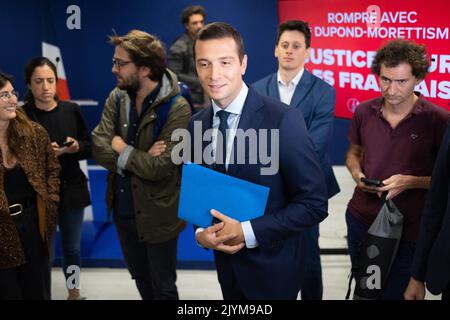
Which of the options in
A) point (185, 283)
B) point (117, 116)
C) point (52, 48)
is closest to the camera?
point (117, 116)

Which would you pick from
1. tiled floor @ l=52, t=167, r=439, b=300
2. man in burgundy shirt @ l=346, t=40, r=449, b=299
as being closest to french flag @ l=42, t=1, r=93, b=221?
tiled floor @ l=52, t=167, r=439, b=300

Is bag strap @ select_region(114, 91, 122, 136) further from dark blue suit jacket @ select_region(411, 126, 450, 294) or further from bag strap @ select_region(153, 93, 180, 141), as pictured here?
dark blue suit jacket @ select_region(411, 126, 450, 294)

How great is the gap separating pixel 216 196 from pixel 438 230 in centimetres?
80

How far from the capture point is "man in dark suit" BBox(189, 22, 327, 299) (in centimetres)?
182

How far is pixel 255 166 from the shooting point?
6.05ft

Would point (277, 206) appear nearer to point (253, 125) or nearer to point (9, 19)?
point (253, 125)

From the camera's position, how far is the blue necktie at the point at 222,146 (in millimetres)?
1906

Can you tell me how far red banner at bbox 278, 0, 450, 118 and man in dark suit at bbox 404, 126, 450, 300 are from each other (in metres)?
1.03

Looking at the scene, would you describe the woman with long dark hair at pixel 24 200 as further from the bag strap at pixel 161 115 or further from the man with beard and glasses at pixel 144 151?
the bag strap at pixel 161 115

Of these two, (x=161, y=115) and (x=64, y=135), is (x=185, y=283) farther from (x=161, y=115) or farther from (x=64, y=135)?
(x=161, y=115)

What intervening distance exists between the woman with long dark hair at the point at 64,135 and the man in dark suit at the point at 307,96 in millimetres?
1128

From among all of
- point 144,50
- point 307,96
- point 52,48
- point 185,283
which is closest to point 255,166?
point 144,50

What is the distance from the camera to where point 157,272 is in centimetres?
296

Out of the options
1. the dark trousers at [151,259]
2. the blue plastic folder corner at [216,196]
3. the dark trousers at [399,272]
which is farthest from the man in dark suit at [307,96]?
the blue plastic folder corner at [216,196]
